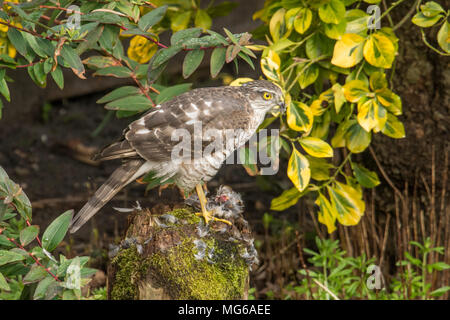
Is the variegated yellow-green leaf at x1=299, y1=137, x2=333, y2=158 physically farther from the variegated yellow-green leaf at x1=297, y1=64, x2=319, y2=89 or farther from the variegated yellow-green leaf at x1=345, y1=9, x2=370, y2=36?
the variegated yellow-green leaf at x1=345, y1=9, x2=370, y2=36

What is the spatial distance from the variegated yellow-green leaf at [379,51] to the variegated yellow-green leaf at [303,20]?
30 centimetres

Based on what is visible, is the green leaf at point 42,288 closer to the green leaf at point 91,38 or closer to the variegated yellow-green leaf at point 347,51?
the green leaf at point 91,38

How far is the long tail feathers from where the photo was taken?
2.41 metres

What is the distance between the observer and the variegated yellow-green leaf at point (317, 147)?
2.70m

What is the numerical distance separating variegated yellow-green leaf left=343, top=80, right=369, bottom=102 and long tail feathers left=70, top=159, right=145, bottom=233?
1.05m

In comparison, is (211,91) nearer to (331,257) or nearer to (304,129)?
(304,129)

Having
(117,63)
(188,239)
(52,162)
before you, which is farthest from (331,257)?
(52,162)

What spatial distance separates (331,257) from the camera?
3465mm

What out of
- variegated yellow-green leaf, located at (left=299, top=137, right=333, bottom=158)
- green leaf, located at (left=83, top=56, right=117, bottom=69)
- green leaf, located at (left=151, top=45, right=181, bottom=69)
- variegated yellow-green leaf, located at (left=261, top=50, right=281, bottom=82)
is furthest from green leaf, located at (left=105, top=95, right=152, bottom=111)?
variegated yellow-green leaf, located at (left=299, top=137, right=333, bottom=158)

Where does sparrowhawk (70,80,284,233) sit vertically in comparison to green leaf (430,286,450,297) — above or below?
above

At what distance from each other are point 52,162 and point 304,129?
336 cm

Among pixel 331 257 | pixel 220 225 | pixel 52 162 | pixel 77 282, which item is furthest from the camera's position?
pixel 52 162

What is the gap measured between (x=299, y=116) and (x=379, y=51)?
1.64 feet

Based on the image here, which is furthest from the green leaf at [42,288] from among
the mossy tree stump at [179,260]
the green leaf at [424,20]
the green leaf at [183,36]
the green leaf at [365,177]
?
the green leaf at [424,20]
